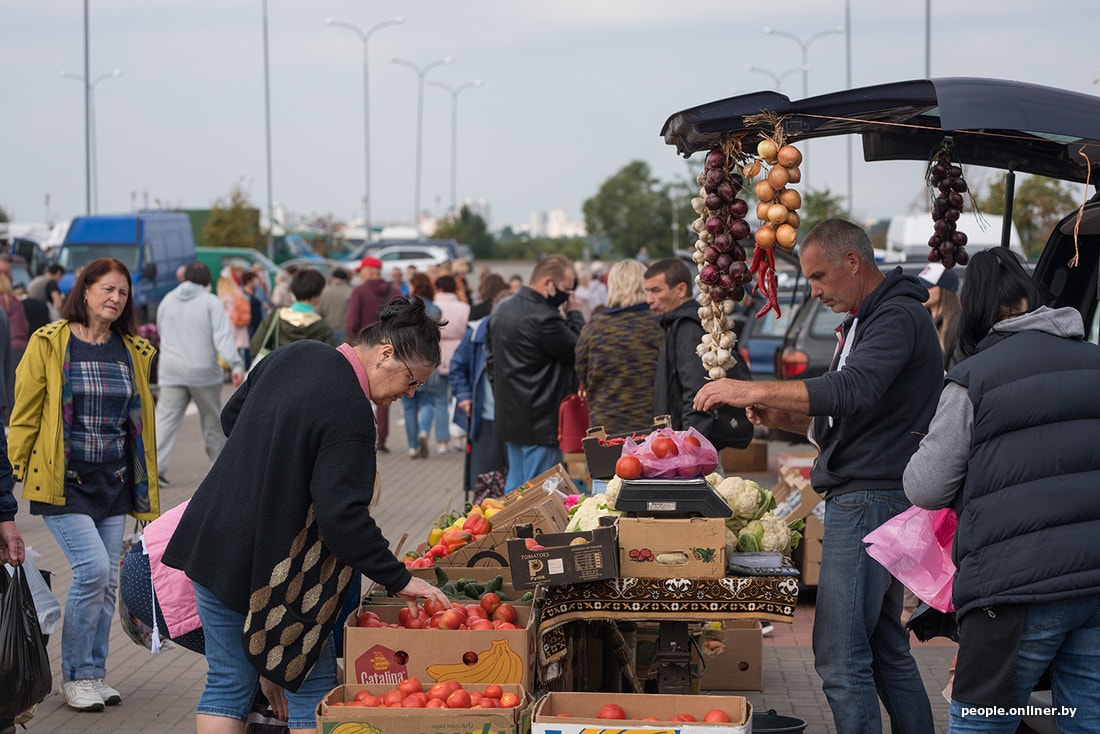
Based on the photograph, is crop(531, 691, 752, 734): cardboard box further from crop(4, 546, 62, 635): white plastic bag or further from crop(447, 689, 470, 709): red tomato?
crop(4, 546, 62, 635): white plastic bag

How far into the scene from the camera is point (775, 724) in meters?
5.32

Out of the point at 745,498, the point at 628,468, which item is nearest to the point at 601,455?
the point at 628,468

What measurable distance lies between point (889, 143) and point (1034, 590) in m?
2.42

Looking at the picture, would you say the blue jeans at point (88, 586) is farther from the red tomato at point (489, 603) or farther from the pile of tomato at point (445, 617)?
the red tomato at point (489, 603)

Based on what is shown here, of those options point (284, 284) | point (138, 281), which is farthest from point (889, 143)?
point (138, 281)

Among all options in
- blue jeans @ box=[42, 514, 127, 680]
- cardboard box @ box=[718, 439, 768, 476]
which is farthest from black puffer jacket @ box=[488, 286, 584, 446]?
cardboard box @ box=[718, 439, 768, 476]

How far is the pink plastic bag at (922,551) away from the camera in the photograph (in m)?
4.10

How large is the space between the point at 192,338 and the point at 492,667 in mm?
7474

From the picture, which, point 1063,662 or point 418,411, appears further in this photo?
point 418,411

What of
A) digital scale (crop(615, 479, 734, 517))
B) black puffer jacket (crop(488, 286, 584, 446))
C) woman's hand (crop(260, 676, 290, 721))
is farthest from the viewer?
black puffer jacket (crop(488, 286, 584, 446))

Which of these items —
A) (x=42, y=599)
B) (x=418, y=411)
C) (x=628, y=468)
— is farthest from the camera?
(x=418, y=411)

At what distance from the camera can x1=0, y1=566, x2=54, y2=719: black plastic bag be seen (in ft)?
15.4

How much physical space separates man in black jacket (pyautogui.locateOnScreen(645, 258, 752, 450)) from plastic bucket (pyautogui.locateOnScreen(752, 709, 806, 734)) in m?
1.57

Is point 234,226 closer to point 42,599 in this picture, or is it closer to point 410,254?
point 410,254
